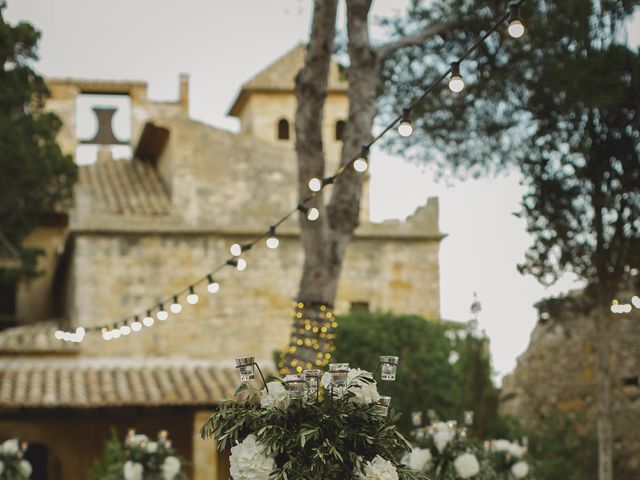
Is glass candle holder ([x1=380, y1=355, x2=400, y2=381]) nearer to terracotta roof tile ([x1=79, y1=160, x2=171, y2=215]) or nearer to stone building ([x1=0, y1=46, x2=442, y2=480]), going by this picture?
stone building ([x1=0, y1=46, x2=442, y2=480])

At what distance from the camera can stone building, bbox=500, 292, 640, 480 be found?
1919 centimetres

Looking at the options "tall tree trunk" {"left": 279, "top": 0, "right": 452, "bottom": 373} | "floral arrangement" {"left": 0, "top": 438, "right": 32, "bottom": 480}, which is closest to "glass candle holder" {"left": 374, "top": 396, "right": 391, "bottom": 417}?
"tall tree trunk" {"left": 279, "top": 0, "right": 452, "bottom": 373}

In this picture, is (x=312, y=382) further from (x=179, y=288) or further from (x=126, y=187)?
(x=126, y=187)

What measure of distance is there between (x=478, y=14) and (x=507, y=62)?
893 millimetres

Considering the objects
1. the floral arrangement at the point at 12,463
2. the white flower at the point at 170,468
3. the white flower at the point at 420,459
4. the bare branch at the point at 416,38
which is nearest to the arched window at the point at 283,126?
the floral arrangement at the point at 12,463

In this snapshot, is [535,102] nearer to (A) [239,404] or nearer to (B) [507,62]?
(B) [507,62]

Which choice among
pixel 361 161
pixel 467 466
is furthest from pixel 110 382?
pixel 361 161

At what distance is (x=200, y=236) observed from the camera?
23.3 m

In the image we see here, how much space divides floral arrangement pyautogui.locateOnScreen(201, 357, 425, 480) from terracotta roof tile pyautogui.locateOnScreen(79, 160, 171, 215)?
17114mm

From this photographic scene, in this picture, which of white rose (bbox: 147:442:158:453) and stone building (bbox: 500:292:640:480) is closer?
white rose (bbox: 147:442:158:453)

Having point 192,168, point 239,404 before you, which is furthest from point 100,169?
point 239,404

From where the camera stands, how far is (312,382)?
6.50 m

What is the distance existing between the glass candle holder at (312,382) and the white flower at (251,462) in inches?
15.6

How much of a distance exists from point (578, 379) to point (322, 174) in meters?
9.47
